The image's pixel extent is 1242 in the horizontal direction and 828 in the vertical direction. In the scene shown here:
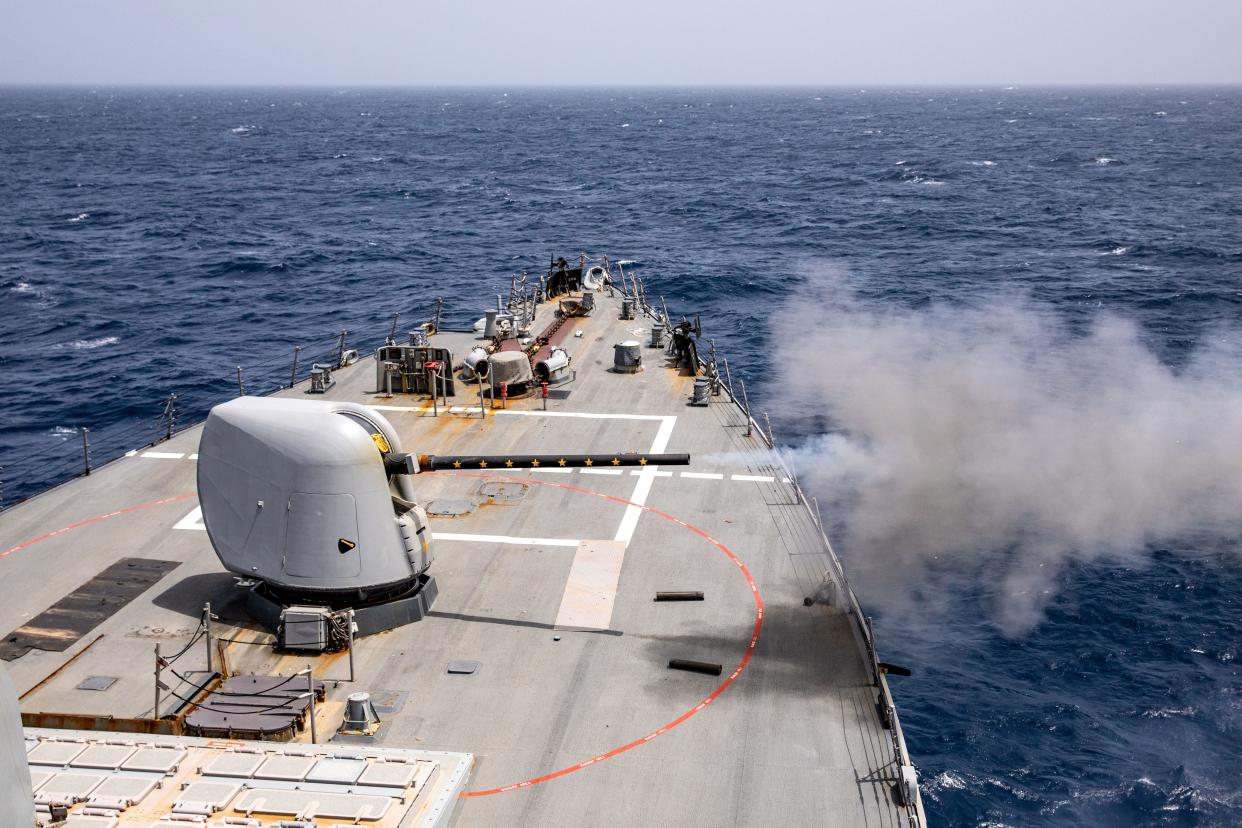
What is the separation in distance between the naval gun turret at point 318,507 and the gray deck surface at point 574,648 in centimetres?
73

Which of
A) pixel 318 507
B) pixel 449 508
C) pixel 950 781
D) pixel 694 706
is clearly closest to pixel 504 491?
pixel 449 508

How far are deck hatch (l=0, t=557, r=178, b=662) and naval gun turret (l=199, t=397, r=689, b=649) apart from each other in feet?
8.46

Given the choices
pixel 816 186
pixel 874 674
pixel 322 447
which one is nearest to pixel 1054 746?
pixel 874 674

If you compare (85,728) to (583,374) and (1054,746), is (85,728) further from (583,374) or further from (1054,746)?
(583,374)

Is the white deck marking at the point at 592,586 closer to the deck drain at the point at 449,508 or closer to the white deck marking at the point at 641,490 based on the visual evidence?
the white deck marking at the point at 641,490

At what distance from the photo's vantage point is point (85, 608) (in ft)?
64.0

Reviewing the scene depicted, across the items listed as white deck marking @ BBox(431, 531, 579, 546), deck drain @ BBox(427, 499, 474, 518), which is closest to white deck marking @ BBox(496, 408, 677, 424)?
deck drain @ BBox(427, 499, 474, 518)

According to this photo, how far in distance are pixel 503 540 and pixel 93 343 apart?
40517 millimetres

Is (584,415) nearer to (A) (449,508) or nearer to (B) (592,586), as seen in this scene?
(A) (449,508)

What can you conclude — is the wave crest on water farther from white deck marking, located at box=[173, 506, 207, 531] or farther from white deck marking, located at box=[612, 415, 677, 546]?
white deck marking, located at box=[612, 415, 677, 546]

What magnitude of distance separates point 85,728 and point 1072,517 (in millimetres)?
26475

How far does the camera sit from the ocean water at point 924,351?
2324cm

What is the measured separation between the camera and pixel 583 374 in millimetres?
33438

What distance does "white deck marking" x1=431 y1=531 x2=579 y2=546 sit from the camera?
72.9 feet
